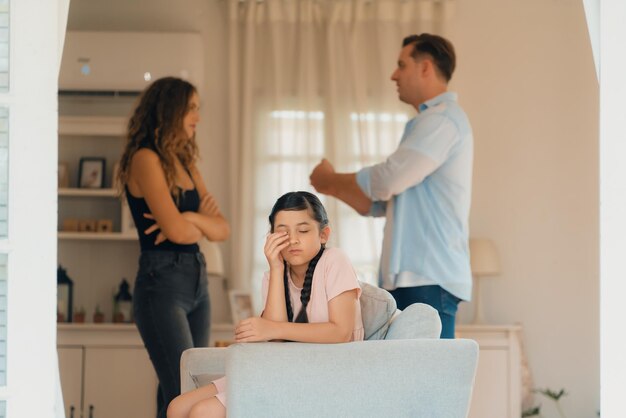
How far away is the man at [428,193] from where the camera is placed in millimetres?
3977

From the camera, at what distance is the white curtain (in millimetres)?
6465

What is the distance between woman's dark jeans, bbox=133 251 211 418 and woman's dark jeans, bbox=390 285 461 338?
31.0 inches

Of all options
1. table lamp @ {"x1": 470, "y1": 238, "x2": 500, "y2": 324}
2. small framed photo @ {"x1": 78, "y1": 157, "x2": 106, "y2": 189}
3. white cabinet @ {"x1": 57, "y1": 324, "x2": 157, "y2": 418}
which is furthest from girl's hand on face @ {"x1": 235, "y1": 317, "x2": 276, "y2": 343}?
small framed photo @ {"x1": 78, "y1": 157, "x2": 106, "y2": 189}

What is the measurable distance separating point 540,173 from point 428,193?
2.67m

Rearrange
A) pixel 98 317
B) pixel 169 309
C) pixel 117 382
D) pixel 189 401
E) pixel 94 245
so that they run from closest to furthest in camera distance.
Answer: pixel 189 401 → pixel 169 309 → pixel 117 382 → pixel 98 317 → pixel 94 245

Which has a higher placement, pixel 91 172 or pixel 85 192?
pixel 91 172

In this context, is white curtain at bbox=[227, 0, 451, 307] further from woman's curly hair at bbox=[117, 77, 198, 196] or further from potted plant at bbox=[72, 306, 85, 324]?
woman's curly hair at bbox=[117, 77, 198, 196]

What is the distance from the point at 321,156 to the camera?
6520 mm

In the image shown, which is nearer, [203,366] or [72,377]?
[203,366]

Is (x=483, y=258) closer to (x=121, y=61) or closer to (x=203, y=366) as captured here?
(x=121, y=61)

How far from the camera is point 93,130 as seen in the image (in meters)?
6.27

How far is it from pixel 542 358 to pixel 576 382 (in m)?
0.25

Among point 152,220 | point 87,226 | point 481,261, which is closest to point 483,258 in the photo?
point 481,261
